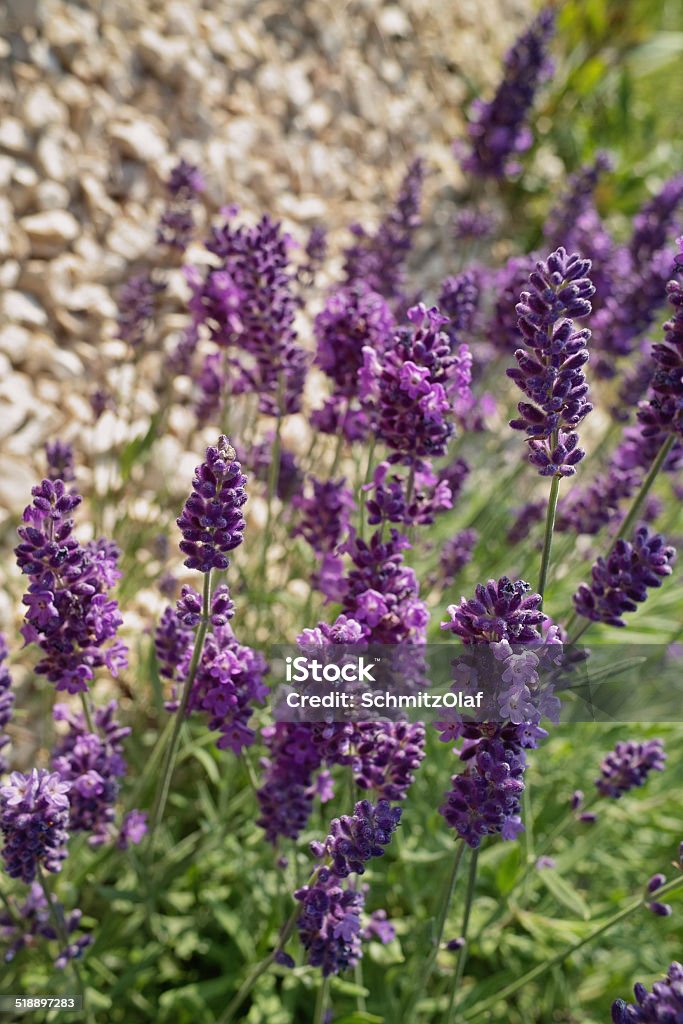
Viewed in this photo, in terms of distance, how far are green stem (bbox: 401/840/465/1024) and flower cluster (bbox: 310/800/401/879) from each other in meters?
0.27

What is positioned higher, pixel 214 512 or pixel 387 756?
pixel 214 512

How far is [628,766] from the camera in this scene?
2.35 metres

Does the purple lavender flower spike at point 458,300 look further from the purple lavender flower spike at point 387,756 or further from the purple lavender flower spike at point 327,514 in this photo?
the purple lavender flower spike at point 387,756

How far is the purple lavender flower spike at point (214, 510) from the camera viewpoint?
1.51 meters

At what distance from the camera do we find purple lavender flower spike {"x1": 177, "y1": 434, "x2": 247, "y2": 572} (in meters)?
1.51

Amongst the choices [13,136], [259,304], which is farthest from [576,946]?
[13,136]

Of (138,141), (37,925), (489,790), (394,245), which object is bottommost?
(37,925)

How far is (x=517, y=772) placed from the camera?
1640mm

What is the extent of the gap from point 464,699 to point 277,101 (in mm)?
5280

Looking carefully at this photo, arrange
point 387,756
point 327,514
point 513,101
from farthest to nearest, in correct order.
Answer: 1. point 513,101
2. point 327,514
3. point 387,756

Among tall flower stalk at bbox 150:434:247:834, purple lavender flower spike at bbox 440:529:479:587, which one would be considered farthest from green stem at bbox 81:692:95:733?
purple lavender flower spike at bbox 440:529:479:587

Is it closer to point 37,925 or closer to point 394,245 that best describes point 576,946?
point 37,925

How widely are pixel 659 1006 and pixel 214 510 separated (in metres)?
1.08

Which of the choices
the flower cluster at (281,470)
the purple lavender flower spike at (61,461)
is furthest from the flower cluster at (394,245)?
the purple lavender flower spike at (61,461)
